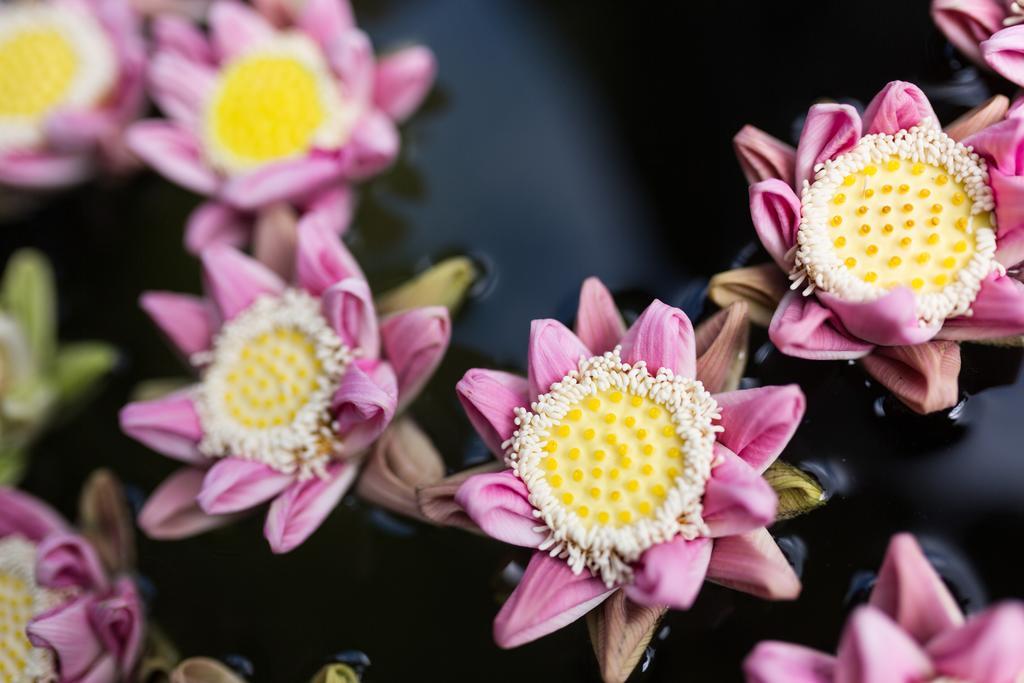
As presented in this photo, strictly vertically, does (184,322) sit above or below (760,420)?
above

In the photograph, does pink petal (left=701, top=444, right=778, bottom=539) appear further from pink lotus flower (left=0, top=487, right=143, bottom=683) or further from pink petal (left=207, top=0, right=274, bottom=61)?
pink petal (left=207, top=0, right=274, bottom=61)

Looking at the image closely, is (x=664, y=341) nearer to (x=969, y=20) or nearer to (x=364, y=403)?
(x=364, y=403)

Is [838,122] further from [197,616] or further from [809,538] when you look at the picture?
[197,616]

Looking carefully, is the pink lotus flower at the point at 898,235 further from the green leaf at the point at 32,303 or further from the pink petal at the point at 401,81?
the green leaf at the point at 32,303

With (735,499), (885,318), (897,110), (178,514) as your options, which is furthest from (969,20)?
(178,514)

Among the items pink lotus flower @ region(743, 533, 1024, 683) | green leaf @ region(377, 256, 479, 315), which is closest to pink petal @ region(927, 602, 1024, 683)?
pink lotus flower @ region(743, 533, 1024, 683)

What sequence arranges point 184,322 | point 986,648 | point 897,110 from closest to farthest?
point 986,648 < point 897,110 < point 184,322

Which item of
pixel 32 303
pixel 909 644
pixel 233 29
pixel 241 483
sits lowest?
pixel 909 644
